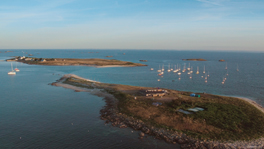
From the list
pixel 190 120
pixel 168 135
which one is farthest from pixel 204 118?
pixel 168 135

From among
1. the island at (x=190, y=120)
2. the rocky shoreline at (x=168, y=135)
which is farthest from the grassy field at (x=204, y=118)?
the rocky shoreline at (x=168, y=135)

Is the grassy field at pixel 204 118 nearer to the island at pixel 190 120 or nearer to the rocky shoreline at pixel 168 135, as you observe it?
the island at pixel 190 120

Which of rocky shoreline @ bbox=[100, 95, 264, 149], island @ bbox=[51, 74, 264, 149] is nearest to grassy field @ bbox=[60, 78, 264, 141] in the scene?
island @ bbox=[51, 74, 264, 149]

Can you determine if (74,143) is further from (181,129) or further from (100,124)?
(181,129)

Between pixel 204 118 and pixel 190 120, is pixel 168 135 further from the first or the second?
pixel 204 118

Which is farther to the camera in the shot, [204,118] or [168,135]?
[204,118]

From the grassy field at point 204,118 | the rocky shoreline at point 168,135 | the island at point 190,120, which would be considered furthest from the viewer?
the grassy field at point 204,118

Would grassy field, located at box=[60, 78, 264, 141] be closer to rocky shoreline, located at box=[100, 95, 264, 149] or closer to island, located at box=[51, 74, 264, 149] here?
island, located at box=[51, 74, 264, 149]

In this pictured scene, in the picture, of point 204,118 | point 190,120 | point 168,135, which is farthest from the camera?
point 204,118
